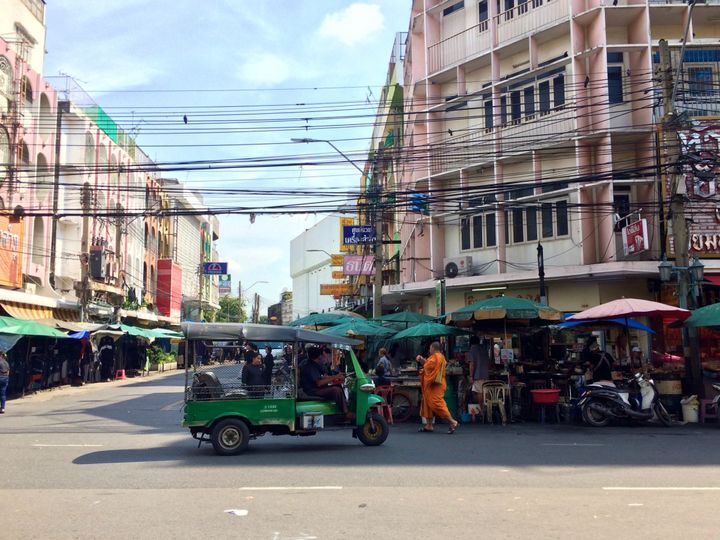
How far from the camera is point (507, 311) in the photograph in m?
15.2

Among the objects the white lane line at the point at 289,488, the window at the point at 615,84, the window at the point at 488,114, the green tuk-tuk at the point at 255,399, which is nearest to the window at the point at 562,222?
the window at the point at 615,84

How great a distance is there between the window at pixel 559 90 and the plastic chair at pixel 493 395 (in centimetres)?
1187

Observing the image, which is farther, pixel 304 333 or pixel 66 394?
pixel 66 394

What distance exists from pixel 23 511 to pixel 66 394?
19.7 meters

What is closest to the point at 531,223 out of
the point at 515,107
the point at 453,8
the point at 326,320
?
the point at 515,107

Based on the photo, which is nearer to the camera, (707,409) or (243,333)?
(243,333)

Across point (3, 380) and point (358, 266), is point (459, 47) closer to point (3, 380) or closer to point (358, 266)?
point (358, 266)

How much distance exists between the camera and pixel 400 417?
15.2 meters

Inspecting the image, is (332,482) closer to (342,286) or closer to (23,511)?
(23,511)

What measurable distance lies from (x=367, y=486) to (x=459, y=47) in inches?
852

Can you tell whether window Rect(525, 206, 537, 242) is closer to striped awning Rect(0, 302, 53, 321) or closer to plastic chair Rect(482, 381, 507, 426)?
plastic chair Rect(482, 381, 507, 426)

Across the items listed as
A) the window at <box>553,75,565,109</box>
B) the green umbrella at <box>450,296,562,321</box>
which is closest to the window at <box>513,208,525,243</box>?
the window at <box>553,75,565,109</box>

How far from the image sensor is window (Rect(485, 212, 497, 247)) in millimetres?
24562

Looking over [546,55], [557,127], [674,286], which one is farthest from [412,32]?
[674,286]
